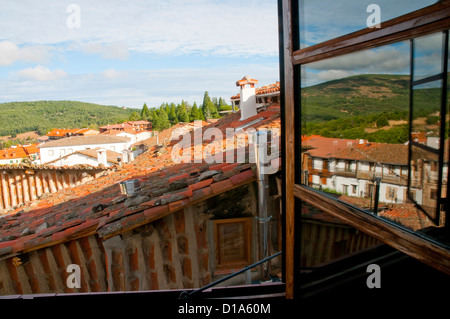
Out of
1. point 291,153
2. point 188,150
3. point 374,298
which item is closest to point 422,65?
point 291,153

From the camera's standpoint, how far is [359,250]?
1236 mm

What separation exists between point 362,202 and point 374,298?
463mm

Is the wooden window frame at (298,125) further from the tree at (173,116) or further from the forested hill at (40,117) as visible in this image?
the forested hill at (40,117)

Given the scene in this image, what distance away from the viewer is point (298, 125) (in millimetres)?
1230

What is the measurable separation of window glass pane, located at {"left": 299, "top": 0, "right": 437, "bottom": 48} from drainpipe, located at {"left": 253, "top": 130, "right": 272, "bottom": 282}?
6.87 feet

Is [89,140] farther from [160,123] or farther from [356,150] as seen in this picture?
[356,150]

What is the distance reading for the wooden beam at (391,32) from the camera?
66cm

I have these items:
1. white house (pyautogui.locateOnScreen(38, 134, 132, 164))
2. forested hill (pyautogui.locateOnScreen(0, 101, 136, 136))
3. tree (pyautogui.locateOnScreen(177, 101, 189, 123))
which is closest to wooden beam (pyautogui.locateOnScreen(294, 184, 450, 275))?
white house (pyautogui.locateOnScreen(38, 134, 132, 164))

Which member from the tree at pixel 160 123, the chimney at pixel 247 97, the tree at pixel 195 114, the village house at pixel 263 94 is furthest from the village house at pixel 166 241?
the tree at pixel 160 123

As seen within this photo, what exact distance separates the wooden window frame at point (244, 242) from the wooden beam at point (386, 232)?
2583mm

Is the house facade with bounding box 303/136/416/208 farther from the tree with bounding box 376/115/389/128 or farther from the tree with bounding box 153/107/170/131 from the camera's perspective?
the tree with bounding box 153/107/170/131

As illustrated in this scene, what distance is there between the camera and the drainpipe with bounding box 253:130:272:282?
10.7 feet

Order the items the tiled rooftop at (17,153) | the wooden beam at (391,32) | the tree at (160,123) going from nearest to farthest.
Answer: the wooden beam at (391,32) < the tiled rooftop at (17,153) < the tree at (160,123)
